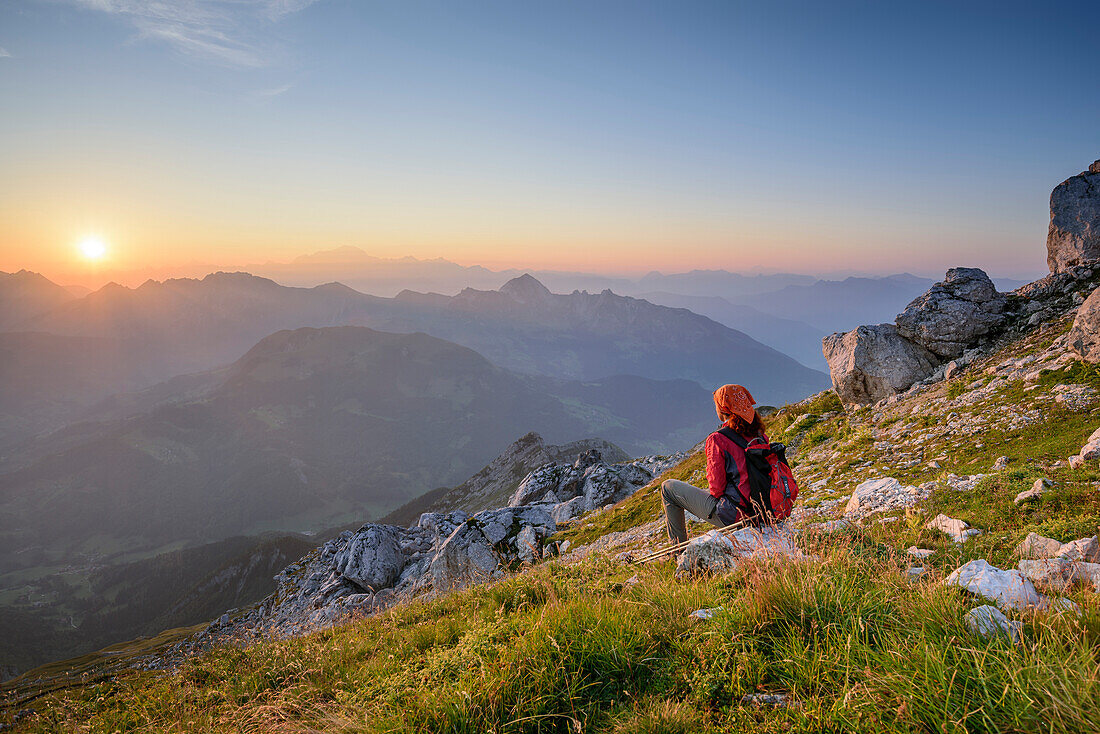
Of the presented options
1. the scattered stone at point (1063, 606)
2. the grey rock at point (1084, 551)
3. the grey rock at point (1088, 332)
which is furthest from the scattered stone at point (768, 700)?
the grey rock at point (1088, 332)

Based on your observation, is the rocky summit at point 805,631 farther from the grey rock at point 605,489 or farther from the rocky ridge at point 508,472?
the rocky ridge at point 508,472

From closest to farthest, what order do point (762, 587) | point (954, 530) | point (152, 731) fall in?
1. point (762, 587)
2. point (152, 731)
3. point (954, 530)

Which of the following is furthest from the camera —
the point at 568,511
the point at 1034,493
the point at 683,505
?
the point at 568,511

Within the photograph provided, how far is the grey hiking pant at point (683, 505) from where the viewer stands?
26.9 feet

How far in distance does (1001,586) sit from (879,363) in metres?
16.7

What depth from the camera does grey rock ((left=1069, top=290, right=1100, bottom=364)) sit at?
39.3ft

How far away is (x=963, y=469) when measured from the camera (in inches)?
412

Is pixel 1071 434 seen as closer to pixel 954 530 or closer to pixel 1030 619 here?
pixel 954 530

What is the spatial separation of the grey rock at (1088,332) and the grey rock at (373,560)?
3826 centimetres

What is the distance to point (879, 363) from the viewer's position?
18172mm

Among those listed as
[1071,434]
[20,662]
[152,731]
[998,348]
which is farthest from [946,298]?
[20,662]

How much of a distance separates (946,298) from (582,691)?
71.5 feet

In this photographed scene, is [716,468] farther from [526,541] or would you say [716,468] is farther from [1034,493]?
[526,541]

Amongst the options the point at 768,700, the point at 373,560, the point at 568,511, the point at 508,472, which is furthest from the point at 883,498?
the point at 508,472
